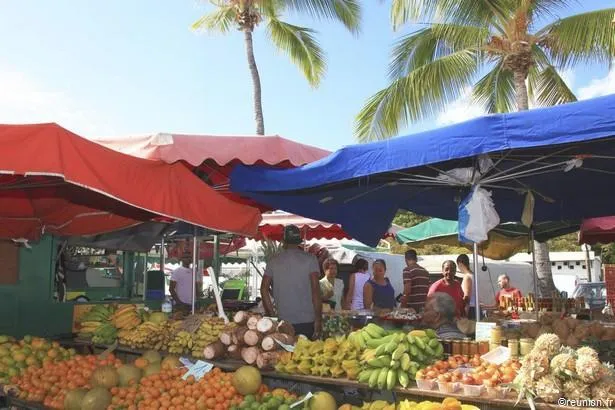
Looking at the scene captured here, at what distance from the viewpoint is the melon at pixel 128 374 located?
5.15 m

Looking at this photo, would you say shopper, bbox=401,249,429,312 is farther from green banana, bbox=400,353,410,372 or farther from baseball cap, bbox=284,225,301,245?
green banana, bbox=400,353,410,372

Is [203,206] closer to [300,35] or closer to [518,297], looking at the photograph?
[518,297]

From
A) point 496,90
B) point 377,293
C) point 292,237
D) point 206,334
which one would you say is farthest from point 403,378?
point 496,90

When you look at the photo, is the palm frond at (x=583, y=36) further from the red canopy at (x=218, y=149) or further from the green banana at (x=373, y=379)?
the green banana at (x=373, y=379)

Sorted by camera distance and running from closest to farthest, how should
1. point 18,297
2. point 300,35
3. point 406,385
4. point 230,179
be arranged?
point 406,385, point 230,179, point 18,297, point 300,35

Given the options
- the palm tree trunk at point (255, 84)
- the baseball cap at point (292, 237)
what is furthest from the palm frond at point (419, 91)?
the baseball cap at point (292, 237)

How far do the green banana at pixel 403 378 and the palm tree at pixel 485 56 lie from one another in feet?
32.8

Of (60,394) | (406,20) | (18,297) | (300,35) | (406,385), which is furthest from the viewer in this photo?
(300,35)

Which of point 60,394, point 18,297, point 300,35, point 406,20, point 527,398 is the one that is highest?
point 300,35

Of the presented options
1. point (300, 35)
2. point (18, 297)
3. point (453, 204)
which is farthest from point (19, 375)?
point (300, 35)

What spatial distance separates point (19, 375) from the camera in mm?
5707

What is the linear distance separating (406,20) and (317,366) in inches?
418

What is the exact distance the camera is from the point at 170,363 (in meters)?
5.15

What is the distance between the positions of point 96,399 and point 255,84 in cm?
1336
